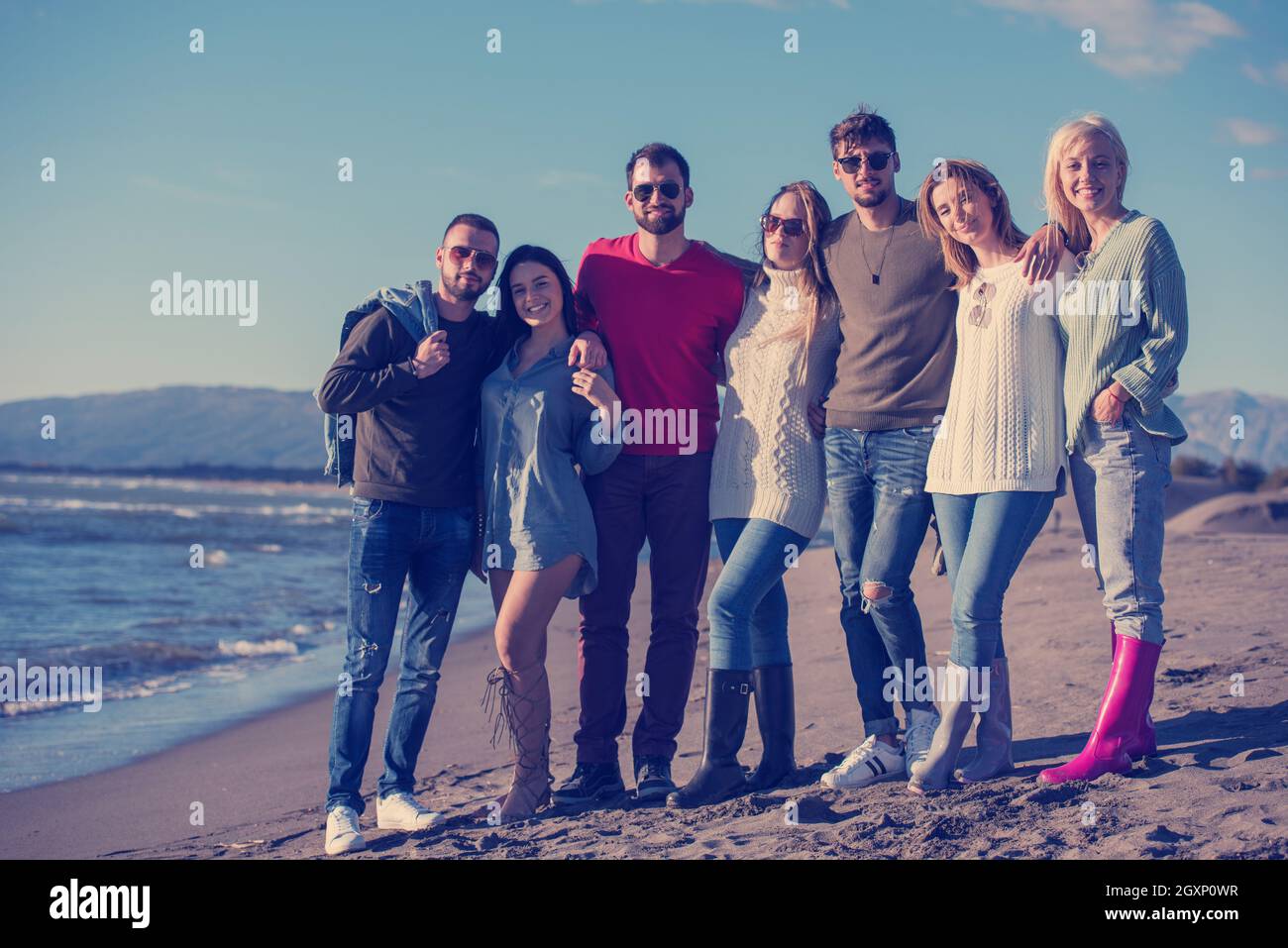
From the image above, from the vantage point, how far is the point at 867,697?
408 centimetres

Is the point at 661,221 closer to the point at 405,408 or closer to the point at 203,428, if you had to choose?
the point at 405,408

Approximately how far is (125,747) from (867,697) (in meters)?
4.54

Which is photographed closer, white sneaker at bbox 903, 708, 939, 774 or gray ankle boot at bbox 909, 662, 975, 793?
gray ankle boot at bbox 909, 662, 975, 793

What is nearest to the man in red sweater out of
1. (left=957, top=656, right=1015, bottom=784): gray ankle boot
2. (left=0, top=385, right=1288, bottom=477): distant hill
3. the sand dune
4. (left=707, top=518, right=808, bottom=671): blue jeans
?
(left=707, top=518, right=808, bottom=671): blue jeans

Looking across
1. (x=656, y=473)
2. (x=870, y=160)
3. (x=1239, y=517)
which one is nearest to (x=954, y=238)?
(x=870, y=160)

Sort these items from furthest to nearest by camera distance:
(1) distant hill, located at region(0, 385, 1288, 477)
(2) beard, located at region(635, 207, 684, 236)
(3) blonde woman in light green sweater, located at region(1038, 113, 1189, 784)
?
(1) distant hill, located at region(0, 385, 1288, 477) → (2) beard, located at region(635, 207, 684, 236) → (3) blonde woman in light green sweater, located at region(1038, 113, 1189, 784)

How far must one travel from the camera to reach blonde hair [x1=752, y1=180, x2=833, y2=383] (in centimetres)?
395

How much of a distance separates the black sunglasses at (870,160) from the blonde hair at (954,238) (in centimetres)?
17

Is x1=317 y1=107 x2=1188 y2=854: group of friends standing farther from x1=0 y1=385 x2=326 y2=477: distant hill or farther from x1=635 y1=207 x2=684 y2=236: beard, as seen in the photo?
x1=0 y1=385 x2=326 y2=477: distant hill

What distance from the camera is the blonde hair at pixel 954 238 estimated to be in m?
3.71

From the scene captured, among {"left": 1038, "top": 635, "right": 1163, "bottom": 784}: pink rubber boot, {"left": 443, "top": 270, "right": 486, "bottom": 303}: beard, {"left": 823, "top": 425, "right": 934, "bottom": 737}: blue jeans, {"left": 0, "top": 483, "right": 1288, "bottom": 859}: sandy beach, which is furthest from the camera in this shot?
{"left": 443, "top": 270, "right": 486, "bottom": 303}: beard

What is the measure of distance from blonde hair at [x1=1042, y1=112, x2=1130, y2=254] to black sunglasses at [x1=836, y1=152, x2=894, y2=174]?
1.81ft
